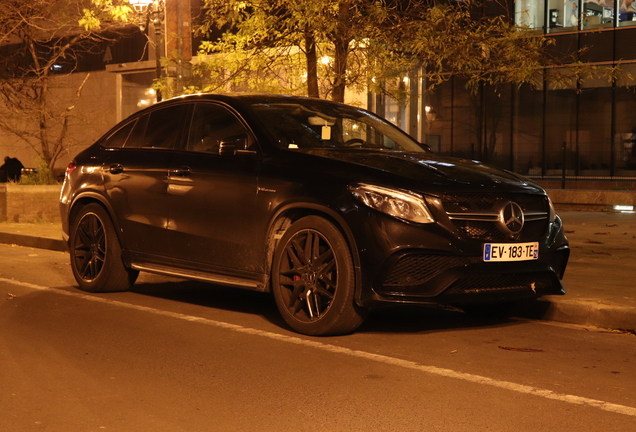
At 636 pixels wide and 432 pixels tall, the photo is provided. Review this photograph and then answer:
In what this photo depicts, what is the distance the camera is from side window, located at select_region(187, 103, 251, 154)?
7832 millimetres

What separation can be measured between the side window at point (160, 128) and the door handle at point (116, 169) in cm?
24

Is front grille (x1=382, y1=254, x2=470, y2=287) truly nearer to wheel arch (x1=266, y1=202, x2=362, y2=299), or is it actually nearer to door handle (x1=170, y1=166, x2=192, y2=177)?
wheel arch (x1=266, y1=202, x2=362, y2=299)

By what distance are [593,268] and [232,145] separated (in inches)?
170

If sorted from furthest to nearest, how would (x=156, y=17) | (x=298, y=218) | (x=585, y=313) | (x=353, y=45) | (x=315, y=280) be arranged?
(x=156, y=17), (x=353, y=45), (x=585, y=313), (x=298, y=218), (x=315, y=280)

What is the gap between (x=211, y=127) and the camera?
26.4 feet

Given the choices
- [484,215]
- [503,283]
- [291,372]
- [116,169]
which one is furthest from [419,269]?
[116,169]

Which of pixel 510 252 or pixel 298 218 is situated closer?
pixel 510 252

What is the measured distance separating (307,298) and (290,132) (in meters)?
1.43

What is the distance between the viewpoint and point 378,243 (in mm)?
6484

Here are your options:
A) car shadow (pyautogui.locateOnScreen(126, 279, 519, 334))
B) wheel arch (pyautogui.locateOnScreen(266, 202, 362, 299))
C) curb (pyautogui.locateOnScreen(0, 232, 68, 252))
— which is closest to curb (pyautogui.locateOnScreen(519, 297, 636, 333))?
car shadow (pyautogui.locateOnScreen(126, 279, 519, 334))

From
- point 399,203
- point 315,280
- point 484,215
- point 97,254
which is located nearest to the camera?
point 399,203

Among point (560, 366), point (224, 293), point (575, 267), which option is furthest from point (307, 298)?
point (575, 267)

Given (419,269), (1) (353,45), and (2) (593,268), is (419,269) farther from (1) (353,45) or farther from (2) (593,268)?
(1) (353,45)

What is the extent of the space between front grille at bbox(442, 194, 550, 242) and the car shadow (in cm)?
73
